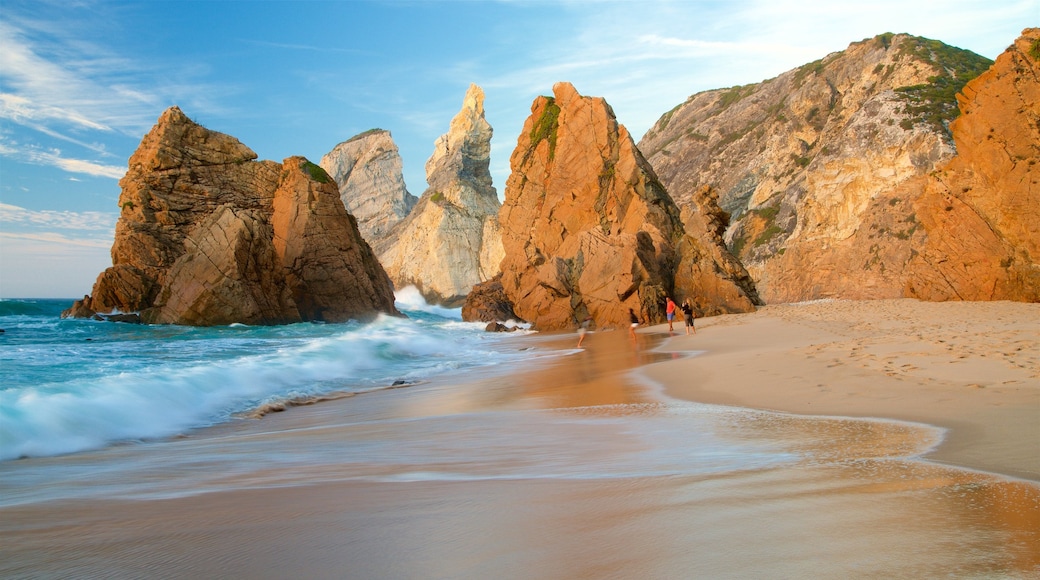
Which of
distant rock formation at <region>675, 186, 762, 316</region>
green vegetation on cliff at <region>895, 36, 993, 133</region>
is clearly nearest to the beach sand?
distant rock formation at <region>675, 186, 762, 316</region>

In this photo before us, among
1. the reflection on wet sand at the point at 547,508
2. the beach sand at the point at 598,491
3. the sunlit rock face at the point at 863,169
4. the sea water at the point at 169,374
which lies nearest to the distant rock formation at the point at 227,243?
the sea water at the point at 169,374

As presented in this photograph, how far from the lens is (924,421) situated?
4438mm

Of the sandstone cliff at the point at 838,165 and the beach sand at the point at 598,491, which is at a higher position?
the sandstone cliff at the point at 838,165

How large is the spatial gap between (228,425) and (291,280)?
25.7 m

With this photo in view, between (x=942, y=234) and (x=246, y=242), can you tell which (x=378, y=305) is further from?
(x=942, y=234)

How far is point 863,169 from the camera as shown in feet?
127

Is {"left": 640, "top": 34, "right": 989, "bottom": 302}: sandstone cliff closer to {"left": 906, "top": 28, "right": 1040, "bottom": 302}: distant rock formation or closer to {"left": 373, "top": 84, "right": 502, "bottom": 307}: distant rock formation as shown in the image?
{"left": 906, "top": 28, "right": 1040, "bottom": 302}: distant rock formation

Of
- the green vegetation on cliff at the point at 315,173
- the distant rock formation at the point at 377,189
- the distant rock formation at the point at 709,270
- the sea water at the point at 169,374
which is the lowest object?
the sea water at the point at 169,374

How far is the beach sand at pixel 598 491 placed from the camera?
2.17 meters

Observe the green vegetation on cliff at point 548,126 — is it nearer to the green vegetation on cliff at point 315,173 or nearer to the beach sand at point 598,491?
the green vegetation on cliff at point 315,173

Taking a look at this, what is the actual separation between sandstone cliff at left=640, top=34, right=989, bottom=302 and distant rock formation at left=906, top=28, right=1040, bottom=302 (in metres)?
4.17

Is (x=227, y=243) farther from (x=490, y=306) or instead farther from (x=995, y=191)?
(x=995, y=191)

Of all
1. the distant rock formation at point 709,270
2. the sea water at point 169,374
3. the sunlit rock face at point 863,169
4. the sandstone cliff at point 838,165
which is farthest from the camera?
the sandstone cliff at point 838,165

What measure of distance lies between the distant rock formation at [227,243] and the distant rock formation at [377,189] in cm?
5346
